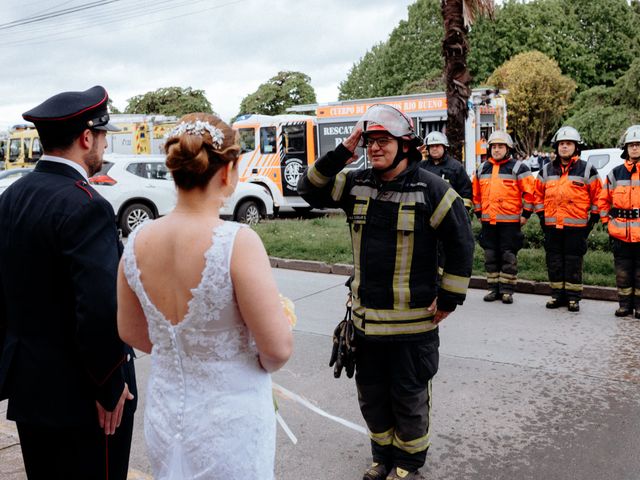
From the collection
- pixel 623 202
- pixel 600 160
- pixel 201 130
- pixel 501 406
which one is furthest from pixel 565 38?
pixel 201 130

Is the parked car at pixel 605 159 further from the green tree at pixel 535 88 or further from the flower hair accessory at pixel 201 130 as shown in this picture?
the green tree at pixel 535 88

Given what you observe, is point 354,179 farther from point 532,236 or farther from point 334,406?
point 532,236

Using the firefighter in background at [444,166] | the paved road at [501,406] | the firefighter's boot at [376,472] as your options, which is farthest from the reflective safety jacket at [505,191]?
the firefighter's boot at [376,472]

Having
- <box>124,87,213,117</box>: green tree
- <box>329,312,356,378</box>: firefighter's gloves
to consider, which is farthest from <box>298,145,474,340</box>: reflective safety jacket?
<box>124,87,213,117</box>: green tree

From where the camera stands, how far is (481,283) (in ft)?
27.6

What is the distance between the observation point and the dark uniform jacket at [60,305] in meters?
2.21

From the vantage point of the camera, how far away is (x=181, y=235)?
1908 mm

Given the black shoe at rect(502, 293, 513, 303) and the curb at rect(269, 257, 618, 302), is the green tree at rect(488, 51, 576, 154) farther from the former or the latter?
the black shoe at rect(502, 293, 513, 303)

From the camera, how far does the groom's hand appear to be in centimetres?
231

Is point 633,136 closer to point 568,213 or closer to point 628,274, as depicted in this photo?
point 568,213

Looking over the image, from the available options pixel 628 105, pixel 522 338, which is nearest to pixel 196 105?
pixel 628 105

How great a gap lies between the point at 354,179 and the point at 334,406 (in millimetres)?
1838

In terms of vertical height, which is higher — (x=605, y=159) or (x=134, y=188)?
(x=605, y=159)

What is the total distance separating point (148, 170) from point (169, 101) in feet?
133
